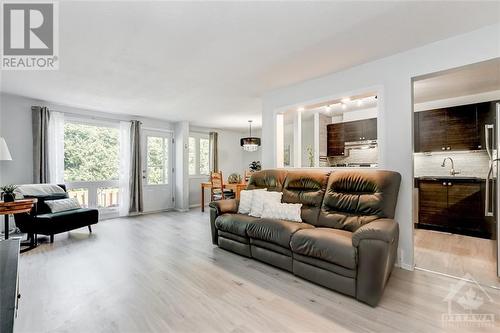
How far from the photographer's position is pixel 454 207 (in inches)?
157

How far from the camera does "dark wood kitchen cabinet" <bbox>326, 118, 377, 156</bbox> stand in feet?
16.9

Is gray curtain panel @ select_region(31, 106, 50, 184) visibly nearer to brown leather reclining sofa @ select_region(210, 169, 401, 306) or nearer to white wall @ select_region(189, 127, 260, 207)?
brown leather reclining sofa @ select_region(210, 169, 401, 306)

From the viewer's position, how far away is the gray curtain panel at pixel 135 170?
228 inches

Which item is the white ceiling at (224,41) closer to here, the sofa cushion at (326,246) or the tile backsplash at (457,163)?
the sofa cushion at (326,246)

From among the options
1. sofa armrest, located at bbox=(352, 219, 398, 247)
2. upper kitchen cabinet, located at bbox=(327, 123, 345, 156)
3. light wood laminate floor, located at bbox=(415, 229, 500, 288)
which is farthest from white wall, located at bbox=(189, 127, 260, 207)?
sofa armrest, located at bbox=(352, 219, 398, 247)

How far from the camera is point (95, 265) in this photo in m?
2.88

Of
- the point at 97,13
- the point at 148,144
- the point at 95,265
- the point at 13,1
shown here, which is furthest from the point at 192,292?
the point at 148,144

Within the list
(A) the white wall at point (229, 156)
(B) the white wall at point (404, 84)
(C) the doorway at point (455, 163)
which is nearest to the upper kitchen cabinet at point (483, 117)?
(C) the doorway at point (455, 163)

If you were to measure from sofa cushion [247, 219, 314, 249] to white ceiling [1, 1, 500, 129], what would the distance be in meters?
1.96

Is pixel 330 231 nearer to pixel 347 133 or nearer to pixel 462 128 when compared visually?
pixel 462 128

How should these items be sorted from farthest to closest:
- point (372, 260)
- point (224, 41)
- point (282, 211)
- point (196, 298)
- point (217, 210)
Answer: point (217, 210)
point (282, 211)
point (224, 41)
point (196, 298)
point (372, 260)

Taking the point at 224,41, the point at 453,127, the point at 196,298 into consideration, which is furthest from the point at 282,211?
the point at 453,127

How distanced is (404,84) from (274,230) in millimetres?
2263

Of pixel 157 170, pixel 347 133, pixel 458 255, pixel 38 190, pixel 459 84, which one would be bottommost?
pixel 458 255
